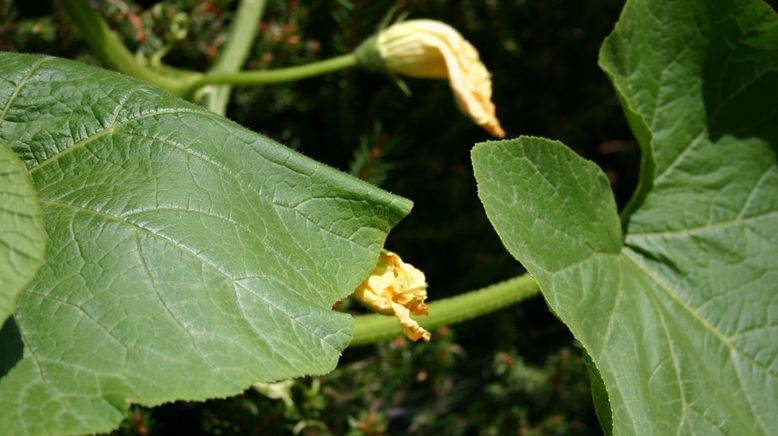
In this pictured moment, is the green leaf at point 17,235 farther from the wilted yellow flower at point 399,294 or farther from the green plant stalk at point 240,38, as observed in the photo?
the green plant stalk at point 240,38

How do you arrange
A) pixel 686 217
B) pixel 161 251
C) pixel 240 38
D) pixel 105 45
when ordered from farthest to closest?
pixel 240 38
pixel 105 45
pixel 686 217
pixel 161 251

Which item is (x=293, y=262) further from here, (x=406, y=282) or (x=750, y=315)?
(x=750, y=315)

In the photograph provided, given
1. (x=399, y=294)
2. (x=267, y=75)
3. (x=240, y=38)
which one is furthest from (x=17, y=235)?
(x=240, y=38)

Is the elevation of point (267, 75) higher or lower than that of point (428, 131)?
higher

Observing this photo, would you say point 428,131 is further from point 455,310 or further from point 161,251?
point 161,251

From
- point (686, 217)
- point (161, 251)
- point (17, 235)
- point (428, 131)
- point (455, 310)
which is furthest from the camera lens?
point (428, 131)

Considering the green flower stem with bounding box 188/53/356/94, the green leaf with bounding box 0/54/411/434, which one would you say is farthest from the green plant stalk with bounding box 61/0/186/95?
the green leaf with bounding box 0/54/411/434

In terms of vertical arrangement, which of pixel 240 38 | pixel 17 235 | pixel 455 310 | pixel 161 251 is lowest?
pixel 455 310
